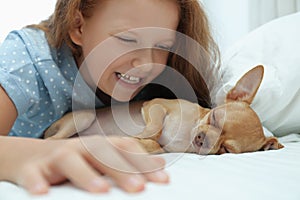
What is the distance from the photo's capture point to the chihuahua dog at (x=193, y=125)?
3.16 feet

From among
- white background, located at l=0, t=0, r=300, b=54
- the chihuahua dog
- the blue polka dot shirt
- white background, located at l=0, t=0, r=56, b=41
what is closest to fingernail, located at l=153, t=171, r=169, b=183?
the chihuahua dog

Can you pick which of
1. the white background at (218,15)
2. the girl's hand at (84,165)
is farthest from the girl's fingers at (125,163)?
the white background at (218,15)

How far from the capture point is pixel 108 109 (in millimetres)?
1188

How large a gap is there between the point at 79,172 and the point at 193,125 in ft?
1.92

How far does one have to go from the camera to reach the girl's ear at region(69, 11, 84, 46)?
3.65ft

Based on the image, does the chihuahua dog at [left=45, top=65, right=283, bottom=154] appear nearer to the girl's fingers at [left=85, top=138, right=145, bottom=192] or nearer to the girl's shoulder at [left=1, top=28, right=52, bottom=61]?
the girl's shoulder at [left=1, top=28, right=52, bottom=61]

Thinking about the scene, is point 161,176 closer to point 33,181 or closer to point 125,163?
point 125,163

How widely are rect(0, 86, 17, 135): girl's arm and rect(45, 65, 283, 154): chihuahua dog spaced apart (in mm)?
167

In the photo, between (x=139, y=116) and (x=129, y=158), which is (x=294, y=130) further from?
(x=129, y=158)

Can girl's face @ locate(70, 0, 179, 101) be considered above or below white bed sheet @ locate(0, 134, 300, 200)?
above

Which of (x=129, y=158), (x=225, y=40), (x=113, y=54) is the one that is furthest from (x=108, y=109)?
(x=225, y=40)

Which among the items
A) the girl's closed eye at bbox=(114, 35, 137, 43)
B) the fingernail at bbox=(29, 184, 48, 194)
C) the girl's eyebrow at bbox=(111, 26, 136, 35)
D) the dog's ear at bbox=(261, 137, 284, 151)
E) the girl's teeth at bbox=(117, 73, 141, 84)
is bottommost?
the dog's ear at bbox=(261, 137, 284, 151)

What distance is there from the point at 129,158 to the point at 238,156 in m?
0.33

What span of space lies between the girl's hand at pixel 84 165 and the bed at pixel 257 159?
0.01 metres
